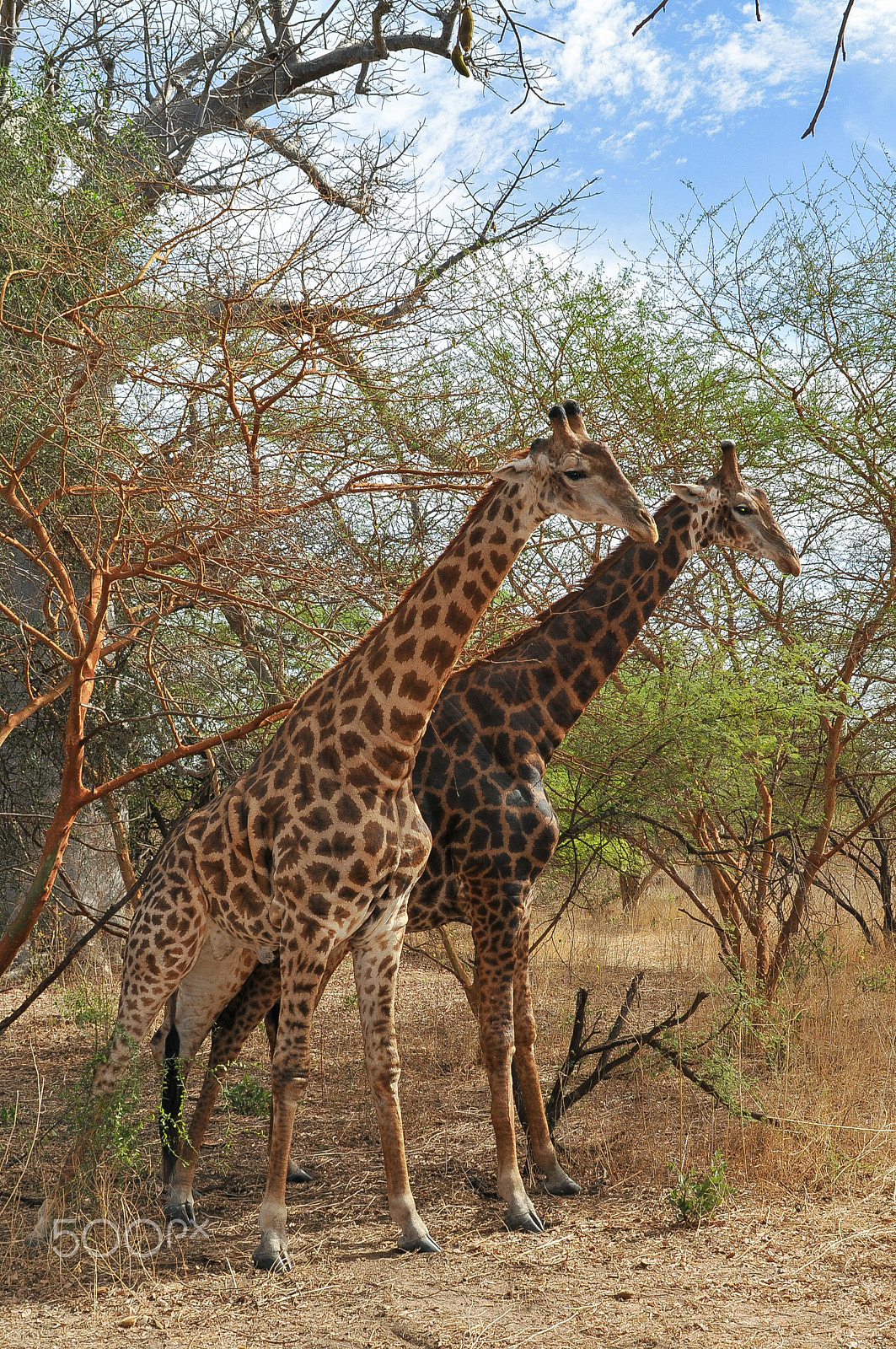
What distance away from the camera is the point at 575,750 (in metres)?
6.81

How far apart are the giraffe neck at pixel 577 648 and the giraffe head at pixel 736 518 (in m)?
0.14

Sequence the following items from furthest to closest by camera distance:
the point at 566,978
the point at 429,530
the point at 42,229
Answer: the point at 566,978 < the point at 429,530 < the point at 42,229

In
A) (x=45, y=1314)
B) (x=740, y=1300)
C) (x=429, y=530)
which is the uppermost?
(x=429, y=530)

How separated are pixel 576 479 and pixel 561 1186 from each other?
3.21 metres

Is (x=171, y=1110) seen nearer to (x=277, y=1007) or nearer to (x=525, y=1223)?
(x=277, y=1007)

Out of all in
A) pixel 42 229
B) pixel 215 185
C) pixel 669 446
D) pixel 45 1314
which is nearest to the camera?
pixel 45 1314

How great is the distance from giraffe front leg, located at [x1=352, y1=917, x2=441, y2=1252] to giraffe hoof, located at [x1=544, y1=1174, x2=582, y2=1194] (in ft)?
2.64

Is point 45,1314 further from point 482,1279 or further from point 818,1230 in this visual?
point 818,1230

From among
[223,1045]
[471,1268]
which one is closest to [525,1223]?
[471,1268]

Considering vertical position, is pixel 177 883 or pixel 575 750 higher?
pixel 575 750

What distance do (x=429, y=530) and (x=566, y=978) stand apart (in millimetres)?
5653

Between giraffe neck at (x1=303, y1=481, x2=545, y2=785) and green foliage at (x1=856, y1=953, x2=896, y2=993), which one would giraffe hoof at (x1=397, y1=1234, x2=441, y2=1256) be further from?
green foliage at (x1=856, y1=953, x2=896, y2=993)

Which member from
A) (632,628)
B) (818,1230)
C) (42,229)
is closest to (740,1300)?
(818,1230)

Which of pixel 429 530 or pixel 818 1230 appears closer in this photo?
pixel 818 1230
